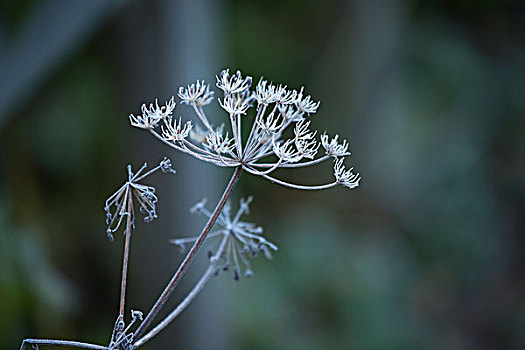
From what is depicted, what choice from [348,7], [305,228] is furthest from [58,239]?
[348,7]

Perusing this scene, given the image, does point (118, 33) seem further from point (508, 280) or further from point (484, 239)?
point (508, 280)

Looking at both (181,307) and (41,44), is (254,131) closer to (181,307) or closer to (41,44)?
(181,307)

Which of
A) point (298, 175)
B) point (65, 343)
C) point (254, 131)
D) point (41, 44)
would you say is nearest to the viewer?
point (65, 343)

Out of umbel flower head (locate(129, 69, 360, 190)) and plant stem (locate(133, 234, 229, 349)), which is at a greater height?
umbel flower head (locate(129, 69, 360, 190))

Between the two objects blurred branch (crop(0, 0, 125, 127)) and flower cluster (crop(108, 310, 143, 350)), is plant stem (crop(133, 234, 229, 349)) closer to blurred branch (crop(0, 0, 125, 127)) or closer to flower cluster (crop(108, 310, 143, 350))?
flower cluster (crop(108, 310, 143, 350))

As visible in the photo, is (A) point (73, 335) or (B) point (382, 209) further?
(B) point (382, 209)

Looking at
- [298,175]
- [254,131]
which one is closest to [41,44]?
[254,131]

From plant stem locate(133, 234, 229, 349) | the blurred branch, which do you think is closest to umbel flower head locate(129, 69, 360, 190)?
plant stem locate(133, 234, 229, 349)

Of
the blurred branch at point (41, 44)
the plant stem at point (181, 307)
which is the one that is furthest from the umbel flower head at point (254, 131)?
the blurred branch at point (41, 44)

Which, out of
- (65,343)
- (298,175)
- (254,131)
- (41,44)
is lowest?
(65,343)
